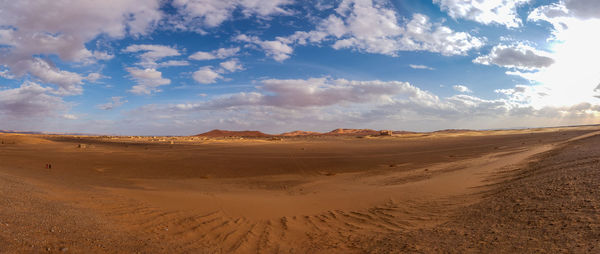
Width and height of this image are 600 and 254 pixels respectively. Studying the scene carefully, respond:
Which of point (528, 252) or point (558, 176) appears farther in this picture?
point (558, 176)

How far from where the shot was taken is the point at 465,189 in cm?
1000

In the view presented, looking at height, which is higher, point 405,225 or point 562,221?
point 562,221

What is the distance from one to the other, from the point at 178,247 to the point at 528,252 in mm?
5467

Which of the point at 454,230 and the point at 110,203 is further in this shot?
the point at 110,203

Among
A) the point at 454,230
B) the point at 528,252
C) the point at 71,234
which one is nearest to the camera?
the point at 528,252

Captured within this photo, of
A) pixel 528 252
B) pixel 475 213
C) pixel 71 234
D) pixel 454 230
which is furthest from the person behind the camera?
pixel 475 213

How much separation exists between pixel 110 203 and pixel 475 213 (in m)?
8.87

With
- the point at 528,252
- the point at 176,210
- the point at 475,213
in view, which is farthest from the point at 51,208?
the point at 475,213

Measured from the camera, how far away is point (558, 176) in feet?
27.0

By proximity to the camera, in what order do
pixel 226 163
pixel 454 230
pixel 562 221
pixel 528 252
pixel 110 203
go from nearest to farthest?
pixel 528 252, pixel 562 221, pixel 454 230, pixel 110 203, pixel 226 163

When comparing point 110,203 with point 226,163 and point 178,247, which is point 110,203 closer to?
point 178,247

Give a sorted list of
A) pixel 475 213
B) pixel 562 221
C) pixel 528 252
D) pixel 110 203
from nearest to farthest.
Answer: pixel 528 252 < pixel 562 221 < pixel 475 213 < pixel 110 203

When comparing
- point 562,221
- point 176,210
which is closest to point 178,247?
point 176,210

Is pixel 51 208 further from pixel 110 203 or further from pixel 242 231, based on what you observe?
pixel 242 231
